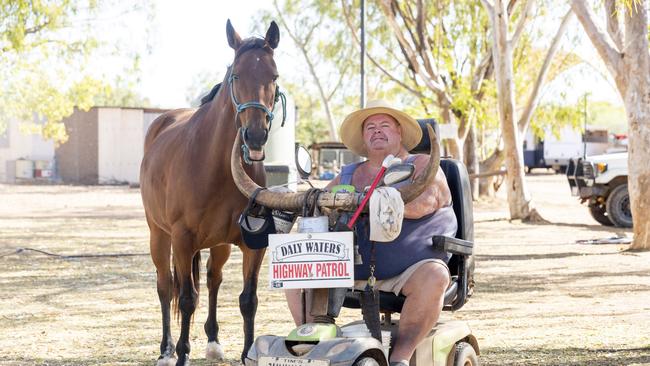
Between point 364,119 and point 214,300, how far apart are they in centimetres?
278

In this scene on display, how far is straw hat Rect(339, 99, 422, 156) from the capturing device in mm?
5836

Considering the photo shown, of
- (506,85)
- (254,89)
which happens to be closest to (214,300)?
(254,89)

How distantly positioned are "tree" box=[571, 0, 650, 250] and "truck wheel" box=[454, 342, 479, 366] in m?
9.68

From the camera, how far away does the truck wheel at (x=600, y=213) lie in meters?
22.5

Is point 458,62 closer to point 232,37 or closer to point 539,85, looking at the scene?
point 539,85

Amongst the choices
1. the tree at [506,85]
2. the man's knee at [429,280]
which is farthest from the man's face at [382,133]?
the tree at [506,85]

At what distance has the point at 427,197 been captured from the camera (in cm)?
554

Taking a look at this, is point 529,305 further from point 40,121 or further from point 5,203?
point 40,121

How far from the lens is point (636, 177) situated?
1554 cm

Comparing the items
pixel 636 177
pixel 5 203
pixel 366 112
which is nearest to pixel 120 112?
pixel 5 203

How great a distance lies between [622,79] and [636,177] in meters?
1.49

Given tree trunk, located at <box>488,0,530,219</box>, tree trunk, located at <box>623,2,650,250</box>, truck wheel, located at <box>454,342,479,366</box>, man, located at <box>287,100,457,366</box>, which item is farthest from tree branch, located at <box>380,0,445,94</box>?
truck wheel, located at <box>454,342,479,366</box>

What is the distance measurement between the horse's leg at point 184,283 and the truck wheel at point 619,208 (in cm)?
1548

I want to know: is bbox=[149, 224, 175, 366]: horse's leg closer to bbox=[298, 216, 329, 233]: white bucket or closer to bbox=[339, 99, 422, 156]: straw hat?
bbox=[339, 99, 422, 156]: straw hat
